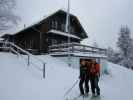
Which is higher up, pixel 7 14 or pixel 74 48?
pixel 7 14

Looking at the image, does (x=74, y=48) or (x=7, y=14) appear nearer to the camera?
(x=74, y=48)

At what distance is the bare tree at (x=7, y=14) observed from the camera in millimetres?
21202

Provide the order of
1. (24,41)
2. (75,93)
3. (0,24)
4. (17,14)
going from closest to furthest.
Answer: (75,93) < (0,24) < (17,14) < (24,41)

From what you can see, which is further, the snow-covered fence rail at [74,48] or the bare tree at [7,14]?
the snow-covered fence rail at [74,48]

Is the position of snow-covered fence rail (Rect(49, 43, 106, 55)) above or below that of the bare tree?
below

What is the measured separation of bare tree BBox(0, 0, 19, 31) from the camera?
69.6 feet

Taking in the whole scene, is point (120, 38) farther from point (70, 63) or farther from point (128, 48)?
point (70, 63)

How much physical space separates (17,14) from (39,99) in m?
17.3

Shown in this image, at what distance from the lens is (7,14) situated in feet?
72.5

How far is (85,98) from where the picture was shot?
9969mm

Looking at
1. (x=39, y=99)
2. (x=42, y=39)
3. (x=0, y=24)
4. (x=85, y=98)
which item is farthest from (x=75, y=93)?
(x=42, y=39)

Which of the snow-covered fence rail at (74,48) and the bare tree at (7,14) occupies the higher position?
the bare tree at (7,14)

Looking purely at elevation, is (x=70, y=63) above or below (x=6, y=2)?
below

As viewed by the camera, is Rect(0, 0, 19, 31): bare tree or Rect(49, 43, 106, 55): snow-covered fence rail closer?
Rect(0, 0, 19, 31): bare tree
